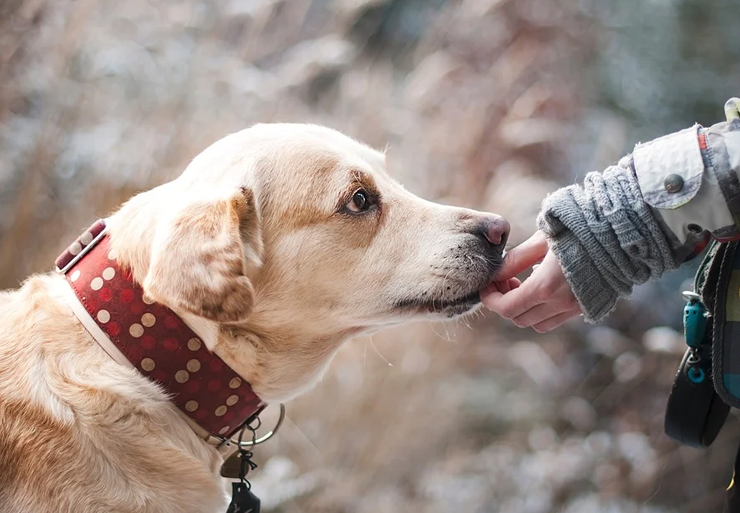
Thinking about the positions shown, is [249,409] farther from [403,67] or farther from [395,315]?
[403,67]

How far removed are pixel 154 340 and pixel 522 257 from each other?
82cm

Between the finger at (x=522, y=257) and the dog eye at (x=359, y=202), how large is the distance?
1.12ft

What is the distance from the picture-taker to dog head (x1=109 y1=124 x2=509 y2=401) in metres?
1.32

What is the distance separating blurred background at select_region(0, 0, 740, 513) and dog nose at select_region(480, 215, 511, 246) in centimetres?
93

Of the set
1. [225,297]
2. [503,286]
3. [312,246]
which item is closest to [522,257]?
[503,286]

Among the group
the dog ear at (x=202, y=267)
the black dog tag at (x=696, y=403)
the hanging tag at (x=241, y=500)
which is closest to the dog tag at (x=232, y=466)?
the hanging tag at (x=241, y=500)

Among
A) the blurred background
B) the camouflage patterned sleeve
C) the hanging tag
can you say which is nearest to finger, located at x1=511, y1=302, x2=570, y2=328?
the camouflage patterned sleeve

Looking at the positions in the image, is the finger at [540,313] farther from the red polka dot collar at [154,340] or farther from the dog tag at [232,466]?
the dog tag at [232,466]

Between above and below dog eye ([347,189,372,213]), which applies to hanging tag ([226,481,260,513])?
below

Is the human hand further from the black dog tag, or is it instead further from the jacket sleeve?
the black dog tag

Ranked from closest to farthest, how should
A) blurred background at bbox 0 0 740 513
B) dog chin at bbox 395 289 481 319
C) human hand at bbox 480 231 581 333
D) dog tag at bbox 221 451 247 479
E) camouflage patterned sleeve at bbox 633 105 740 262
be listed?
1. camouflage patterned sleeve at bbox 633 105 740 262
2. human hand at bbox 480 231 581 333
3. dog chin at bbox 395 289 481 319
4. dog tag at bbox 221 451 247 479
5. blurred background at bbox 0 0 740 513

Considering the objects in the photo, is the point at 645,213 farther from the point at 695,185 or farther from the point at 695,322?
the point at 695,322

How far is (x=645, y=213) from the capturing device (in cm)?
116

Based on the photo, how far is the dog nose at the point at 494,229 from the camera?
142cm
